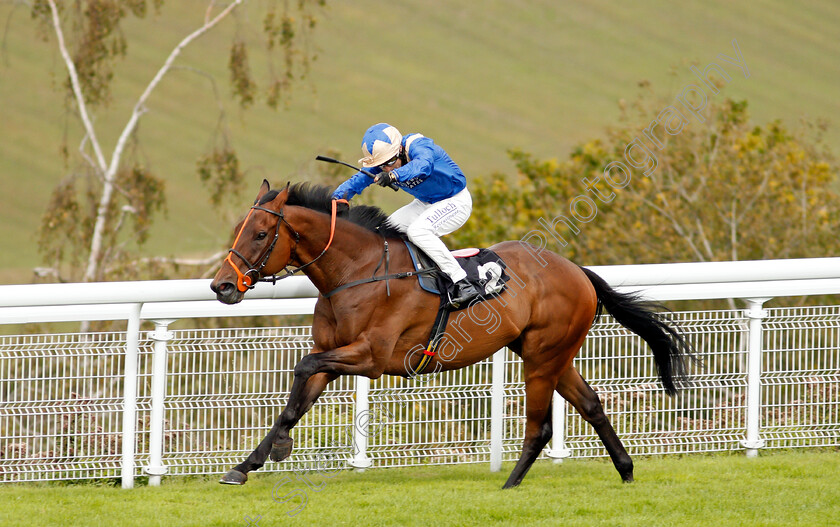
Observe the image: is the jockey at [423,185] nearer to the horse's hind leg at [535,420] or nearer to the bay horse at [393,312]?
the bay horse at [393,312]

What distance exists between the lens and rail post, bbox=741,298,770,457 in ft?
18.2

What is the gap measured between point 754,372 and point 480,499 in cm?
190

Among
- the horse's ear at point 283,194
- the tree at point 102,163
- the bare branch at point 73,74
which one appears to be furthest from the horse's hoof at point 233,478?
the bare branch at point 73,74

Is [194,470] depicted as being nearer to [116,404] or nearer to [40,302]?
[116,404]

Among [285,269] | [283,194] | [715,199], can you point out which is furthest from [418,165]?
[715,199]

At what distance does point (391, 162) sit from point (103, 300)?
1573mm

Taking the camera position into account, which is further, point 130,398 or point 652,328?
point 652,328

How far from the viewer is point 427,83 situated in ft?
227

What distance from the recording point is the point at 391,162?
4.86 metres

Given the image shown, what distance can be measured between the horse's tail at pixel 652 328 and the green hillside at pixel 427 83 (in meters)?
42.2

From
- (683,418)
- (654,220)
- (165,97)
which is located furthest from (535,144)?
(683,418)

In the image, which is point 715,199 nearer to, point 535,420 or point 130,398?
point 535,420

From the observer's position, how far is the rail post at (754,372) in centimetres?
556

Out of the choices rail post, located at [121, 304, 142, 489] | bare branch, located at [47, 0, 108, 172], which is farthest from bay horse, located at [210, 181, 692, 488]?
bare branch, located at [47, 0, 108, 172]
